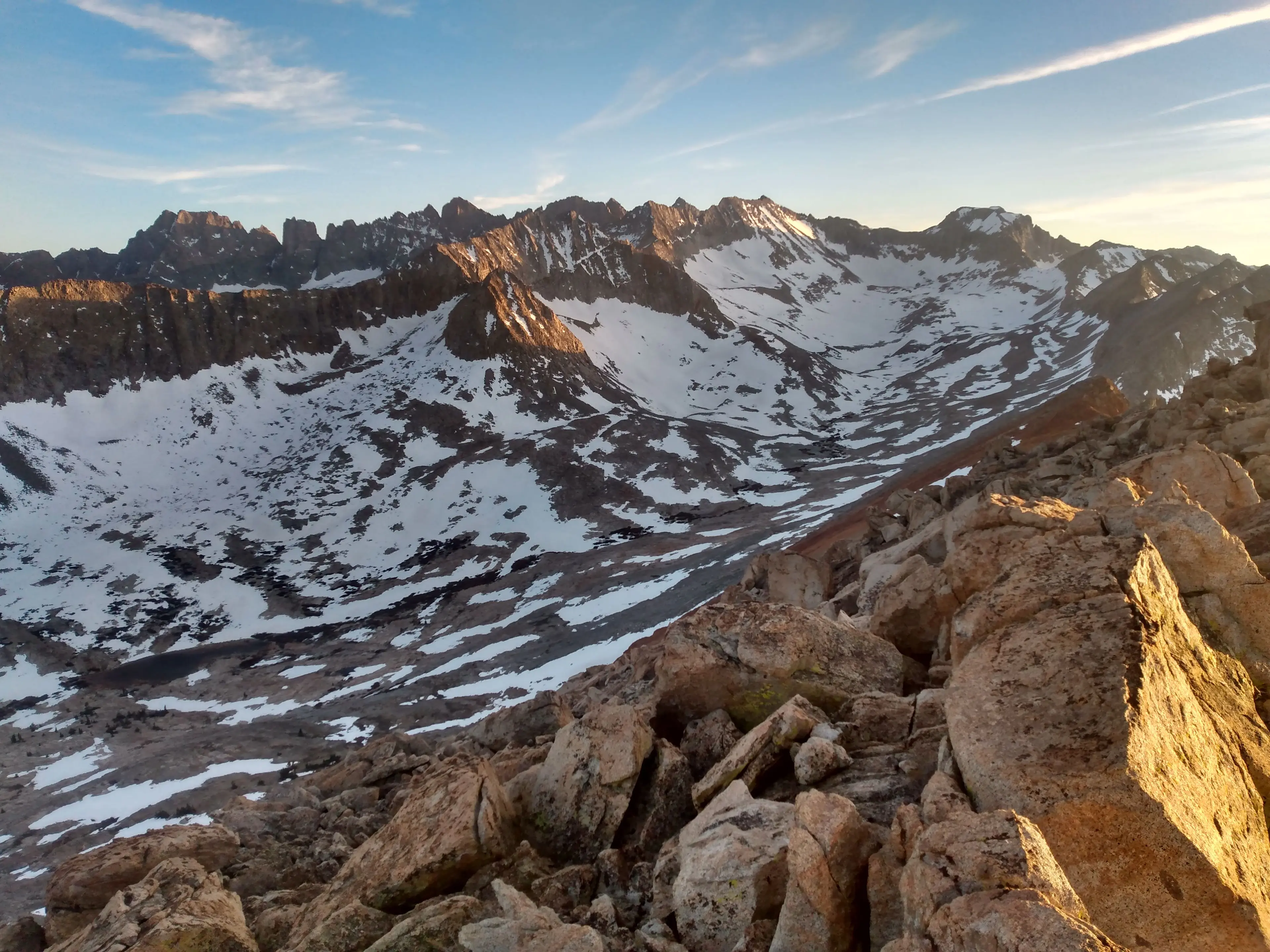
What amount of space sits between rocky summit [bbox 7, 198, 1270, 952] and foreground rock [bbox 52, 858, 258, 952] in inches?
2.8

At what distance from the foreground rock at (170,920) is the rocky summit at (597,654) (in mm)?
72

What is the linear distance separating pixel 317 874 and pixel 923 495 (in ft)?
85.1

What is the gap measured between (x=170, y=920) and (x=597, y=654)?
38381 millimetres

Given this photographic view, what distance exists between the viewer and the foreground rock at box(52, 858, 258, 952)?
8.30 m

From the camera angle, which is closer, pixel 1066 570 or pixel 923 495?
pixel 1066 570

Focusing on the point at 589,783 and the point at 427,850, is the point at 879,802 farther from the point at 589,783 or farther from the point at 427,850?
the point at 427,850

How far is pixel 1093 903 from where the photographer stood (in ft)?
18.0

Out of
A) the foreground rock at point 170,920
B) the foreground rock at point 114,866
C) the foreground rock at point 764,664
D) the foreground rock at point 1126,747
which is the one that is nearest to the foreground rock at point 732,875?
the foreground rock at point 1126,747

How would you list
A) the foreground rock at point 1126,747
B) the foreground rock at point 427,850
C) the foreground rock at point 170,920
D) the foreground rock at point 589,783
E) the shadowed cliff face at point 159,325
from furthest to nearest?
the shadowed cliff face at point 159,325 → the foreground rock at point 589,783 → the foreground rock at point 427,850 → the foreground rock at point 170,920 → the foreground rock at point 1126,747

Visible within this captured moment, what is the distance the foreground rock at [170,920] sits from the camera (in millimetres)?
8305

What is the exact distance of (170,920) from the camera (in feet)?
27.8

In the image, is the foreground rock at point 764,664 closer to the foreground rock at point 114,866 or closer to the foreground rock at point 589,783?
the foreground rock at point 589,783

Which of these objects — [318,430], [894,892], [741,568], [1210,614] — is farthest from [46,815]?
[318,430]

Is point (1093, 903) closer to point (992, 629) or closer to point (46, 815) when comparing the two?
point (992, 629)
